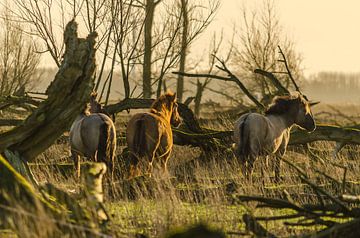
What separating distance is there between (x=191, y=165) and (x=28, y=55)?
2538 centimetres

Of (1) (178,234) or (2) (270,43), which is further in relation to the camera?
(2) (270,43)

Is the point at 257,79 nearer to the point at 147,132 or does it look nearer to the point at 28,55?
the point at 28,55

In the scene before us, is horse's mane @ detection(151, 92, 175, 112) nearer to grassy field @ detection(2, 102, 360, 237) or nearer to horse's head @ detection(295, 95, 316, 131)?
grassy field @ detection(2, 102, 360, 237)

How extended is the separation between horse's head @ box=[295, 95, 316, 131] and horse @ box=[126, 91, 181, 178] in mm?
2685

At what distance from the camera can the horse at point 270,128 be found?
48.5 ft

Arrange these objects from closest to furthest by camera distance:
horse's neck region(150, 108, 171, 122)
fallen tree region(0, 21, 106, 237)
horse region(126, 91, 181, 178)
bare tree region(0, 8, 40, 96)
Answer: fallen tree region(0, 21, 106, 237) → horse region(126, 91, 181, 178) → horse's neck region(150, 108, 171, 122) → bare tree region(0, 8, 40, 96)

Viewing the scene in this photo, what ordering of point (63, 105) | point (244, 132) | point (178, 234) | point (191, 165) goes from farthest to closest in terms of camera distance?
point (191, 165) < point (244, 132) < point (63, 105) < point (178, 234)

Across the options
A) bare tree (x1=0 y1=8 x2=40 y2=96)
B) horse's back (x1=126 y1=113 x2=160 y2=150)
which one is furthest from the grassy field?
bare tree (x1=0 y1=8 x2=40 y2=96)

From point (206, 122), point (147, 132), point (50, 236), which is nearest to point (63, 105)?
point (50, 236)

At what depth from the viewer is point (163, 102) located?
1600cm

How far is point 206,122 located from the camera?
2588 cm

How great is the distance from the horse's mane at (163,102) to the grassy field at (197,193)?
121 cm

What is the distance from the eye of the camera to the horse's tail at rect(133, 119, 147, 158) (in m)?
14.6

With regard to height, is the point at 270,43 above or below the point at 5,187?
above
